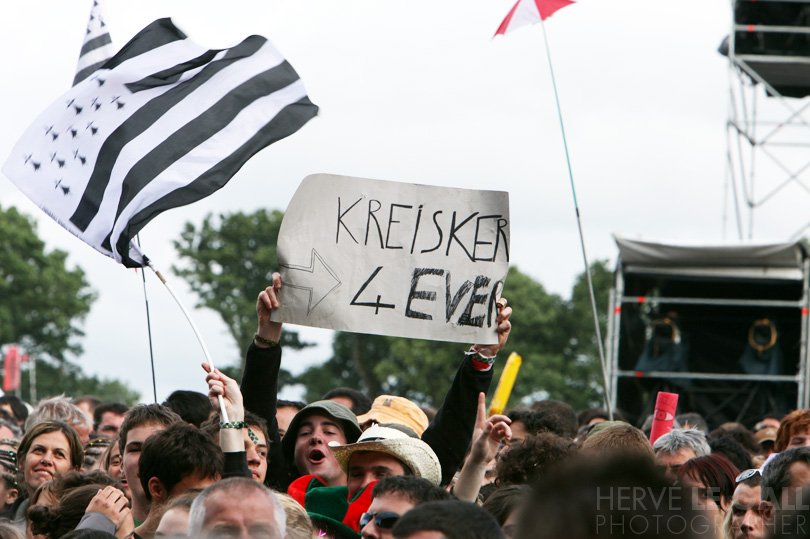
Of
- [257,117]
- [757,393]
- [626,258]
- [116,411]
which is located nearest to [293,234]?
[257,117]

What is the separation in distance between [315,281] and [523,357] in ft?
158

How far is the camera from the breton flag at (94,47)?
5.31 m

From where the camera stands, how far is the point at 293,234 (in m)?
4.48

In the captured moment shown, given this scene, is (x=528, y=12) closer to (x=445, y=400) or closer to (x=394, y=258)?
(x=394, y=258)

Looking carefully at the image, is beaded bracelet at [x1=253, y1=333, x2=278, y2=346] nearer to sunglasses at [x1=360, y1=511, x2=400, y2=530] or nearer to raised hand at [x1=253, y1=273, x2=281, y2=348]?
raised hand at [x1=253, y1=273, x2=281, y2=348]

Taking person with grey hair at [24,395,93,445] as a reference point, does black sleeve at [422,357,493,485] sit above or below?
above

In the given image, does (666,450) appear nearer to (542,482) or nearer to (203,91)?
(203,91)

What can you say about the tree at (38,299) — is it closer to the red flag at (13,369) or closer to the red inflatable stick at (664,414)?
the red flag at (13,369)

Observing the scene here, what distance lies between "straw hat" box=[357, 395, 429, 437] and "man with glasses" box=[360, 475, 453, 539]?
177 centimetres

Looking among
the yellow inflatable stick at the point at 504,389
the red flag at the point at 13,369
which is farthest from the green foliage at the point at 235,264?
the yellow inflatable stick at the point at 504,389

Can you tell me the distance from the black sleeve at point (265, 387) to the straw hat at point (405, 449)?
0.62 m

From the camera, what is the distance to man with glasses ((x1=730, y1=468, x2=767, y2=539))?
3789 mm

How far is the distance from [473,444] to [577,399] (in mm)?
46636

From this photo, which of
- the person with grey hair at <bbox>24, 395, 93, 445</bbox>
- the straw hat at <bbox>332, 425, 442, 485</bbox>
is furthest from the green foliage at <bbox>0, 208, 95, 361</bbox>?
the straw hat at <bbox>332, 425, 442, 485</bbox>
